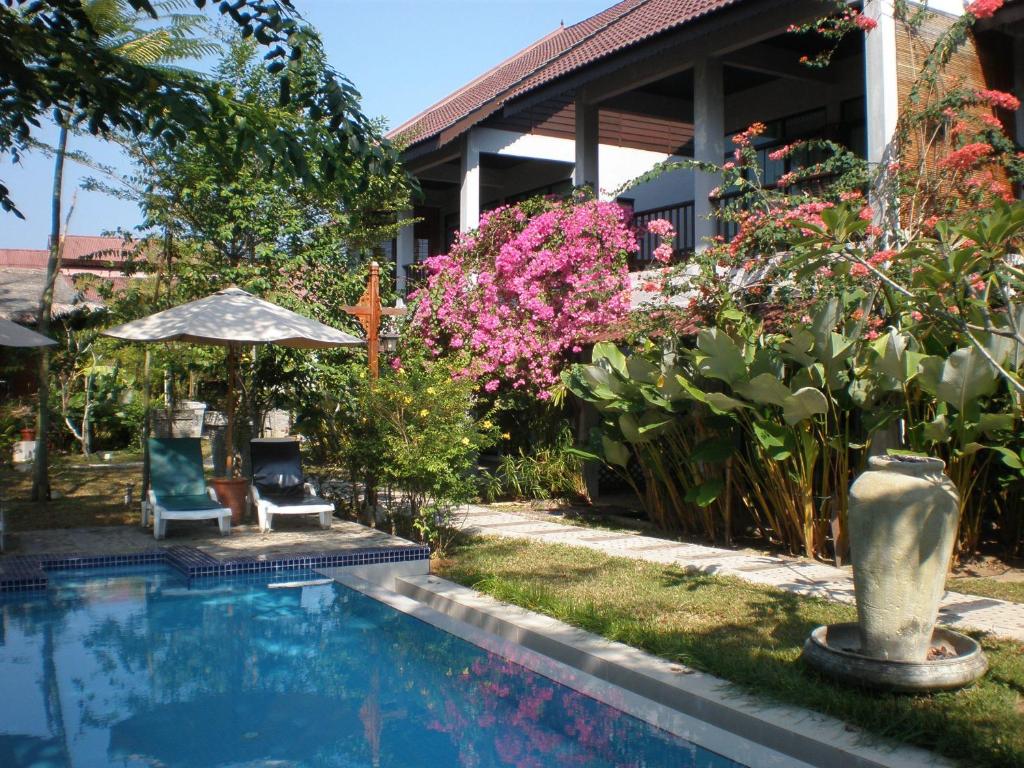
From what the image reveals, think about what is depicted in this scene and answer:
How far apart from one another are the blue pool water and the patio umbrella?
2943mm

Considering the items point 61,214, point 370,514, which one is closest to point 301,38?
point 370,514

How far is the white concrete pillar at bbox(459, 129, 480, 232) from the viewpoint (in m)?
17.2

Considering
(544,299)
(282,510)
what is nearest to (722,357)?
(544,299)

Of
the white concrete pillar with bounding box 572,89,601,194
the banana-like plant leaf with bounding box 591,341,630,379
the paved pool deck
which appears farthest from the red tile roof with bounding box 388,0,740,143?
the paved pool deck

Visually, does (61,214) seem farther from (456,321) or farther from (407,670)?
(407,670)

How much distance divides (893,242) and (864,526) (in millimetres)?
6077

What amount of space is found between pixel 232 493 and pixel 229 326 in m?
2.34

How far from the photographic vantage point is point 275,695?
6148mm

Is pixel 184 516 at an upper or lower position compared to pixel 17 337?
lower

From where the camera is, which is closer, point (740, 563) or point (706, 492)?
point (740, 563)

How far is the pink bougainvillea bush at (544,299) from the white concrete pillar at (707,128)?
127 centimetres

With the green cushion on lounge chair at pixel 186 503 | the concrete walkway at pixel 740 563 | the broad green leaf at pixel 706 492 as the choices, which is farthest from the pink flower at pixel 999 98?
the green cushion on lounge chair at pixel 186 503

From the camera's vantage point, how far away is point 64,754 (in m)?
5.09

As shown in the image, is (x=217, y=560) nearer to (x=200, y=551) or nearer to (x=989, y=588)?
(x=200, y=551)
